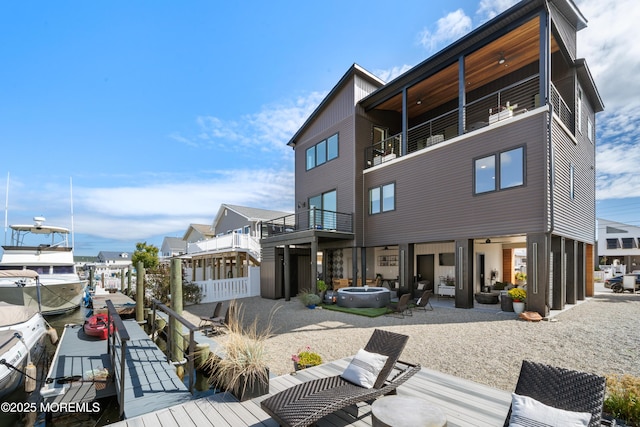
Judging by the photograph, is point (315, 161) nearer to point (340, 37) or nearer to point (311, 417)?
point (340, 37)

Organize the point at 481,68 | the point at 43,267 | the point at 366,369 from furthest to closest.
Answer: the point at 43,267 < the point at 481,68 < the point at 366,369

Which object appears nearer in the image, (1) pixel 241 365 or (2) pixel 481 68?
(1) pixel 241 365

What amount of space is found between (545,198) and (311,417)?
9.74m

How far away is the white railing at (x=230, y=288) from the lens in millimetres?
15383

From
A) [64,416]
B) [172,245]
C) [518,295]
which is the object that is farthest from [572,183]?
[172,245]

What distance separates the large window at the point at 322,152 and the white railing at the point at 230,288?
704 centimetres

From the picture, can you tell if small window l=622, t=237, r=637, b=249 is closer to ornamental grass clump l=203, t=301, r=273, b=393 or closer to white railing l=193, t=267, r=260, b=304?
white railing l=193, t=267, r=260, b=304

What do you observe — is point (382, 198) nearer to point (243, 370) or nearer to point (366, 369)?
point (366, 369)

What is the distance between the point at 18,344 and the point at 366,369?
7210 millimetres

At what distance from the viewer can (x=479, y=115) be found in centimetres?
1392

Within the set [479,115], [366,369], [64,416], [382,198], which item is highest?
[479,115]

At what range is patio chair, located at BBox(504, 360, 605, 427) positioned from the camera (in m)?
2.55

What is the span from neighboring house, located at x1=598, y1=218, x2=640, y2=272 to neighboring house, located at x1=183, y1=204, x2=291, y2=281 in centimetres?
3781

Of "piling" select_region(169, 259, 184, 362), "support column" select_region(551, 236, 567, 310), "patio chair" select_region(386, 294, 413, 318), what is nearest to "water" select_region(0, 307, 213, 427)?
"piling" select_region(169, 259, 184, 362)
